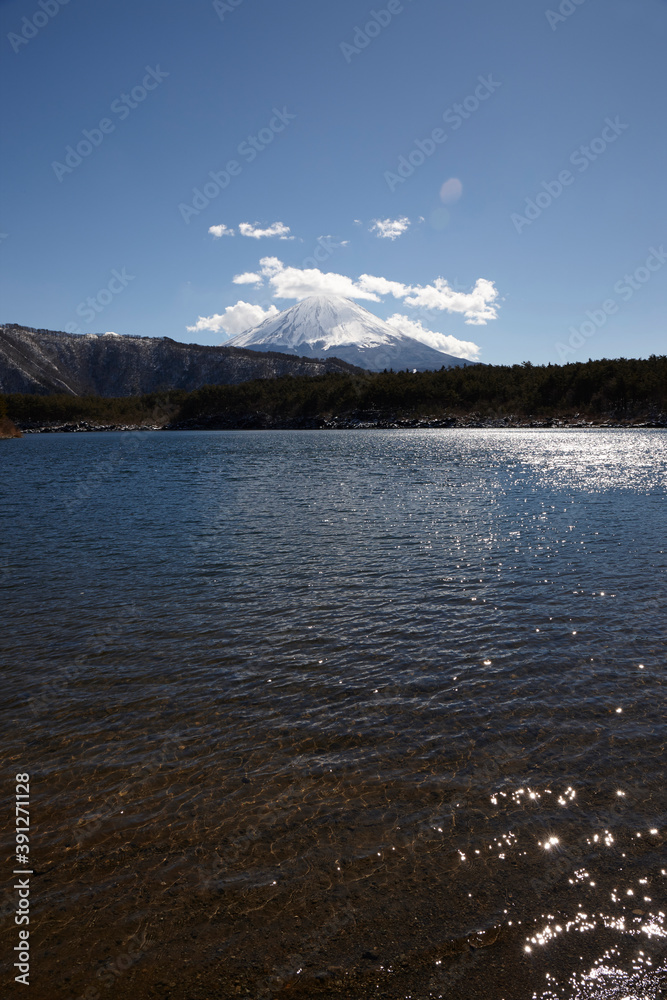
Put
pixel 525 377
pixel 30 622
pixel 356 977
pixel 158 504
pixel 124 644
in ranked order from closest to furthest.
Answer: pixel 356 977, pixel 124 644, pixel 30 622, pixel 158 504, pixel 525 377

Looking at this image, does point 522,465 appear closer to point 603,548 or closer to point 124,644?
point 603,548

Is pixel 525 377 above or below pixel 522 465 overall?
above

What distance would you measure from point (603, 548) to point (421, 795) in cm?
1957

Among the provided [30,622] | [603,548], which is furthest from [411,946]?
[603,548]

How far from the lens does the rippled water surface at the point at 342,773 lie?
579cm

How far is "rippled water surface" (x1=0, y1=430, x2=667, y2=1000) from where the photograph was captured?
579 cm

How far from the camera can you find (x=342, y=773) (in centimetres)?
897

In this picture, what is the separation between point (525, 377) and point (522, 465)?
133272 mm

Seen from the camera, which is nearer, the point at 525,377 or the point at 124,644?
the point at 124,644

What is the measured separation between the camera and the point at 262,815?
8031mm

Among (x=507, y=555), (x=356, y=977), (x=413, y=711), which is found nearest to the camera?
(x=356, y=977)

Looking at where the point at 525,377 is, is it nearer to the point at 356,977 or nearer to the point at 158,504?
the point at 158,504

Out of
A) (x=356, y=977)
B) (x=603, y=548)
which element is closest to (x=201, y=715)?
(x=356, y=977)

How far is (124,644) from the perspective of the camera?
47.3 ft
